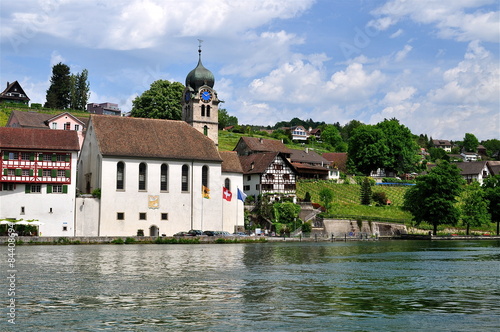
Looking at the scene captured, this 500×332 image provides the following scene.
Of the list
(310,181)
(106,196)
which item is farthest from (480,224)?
(106,196)

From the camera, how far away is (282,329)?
58.7 feet

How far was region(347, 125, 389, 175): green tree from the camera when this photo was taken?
134 meters

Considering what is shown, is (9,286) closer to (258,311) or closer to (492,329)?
(258,311)

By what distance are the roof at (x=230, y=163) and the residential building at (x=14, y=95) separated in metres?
84.6

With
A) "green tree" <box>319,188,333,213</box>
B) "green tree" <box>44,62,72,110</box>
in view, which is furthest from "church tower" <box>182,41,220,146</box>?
"green tree" <box>44,62,72,110</box>

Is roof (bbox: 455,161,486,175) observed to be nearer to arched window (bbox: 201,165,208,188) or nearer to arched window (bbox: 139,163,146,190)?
arched window (bbox: 201,165,208,188)

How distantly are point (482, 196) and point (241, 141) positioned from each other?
149ft

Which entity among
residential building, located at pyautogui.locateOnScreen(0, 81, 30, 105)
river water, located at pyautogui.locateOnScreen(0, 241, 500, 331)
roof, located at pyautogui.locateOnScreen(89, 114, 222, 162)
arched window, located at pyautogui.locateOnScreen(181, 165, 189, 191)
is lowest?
river water, located at pyautogui.locateOnScreen(0, 241, 500, 331)

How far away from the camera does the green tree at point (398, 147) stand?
136000 mm

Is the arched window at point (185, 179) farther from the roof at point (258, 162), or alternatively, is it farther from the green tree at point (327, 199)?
the green tree at point (327, 199)

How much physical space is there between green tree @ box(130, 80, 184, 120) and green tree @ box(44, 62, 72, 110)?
131 feet

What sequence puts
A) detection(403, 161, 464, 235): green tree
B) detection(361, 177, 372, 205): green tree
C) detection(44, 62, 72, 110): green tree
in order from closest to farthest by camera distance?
detection(403, 161, 464, 235): green tree
detection(361, 177, 372, 205): green tree
detection(44, 62, 72, 110): green tree

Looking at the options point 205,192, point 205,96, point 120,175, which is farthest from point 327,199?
point 120,175

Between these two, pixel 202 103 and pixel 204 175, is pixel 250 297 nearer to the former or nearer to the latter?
pixel 204 175
